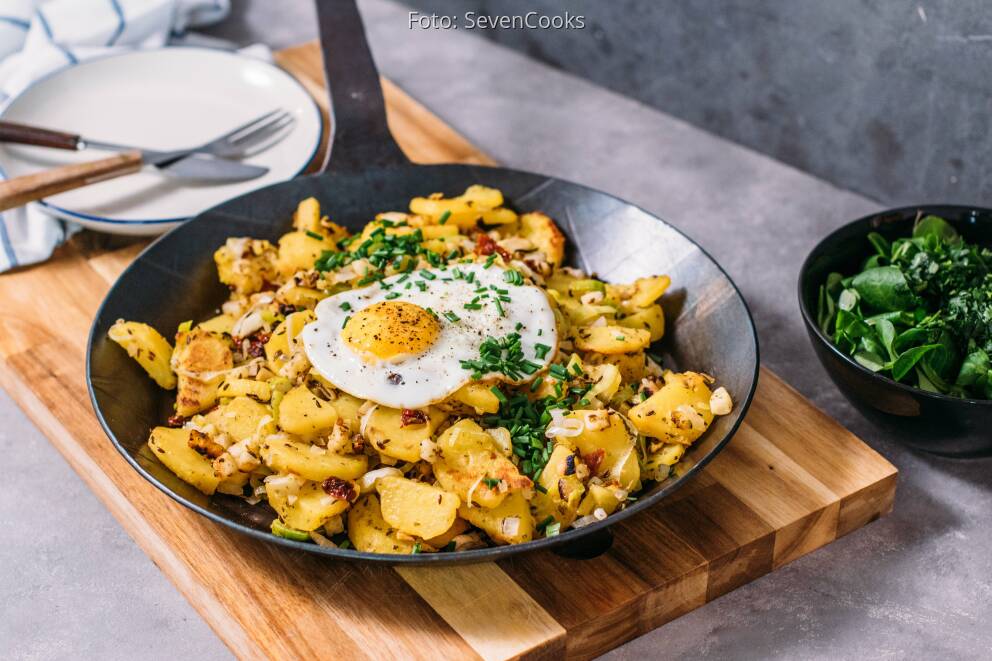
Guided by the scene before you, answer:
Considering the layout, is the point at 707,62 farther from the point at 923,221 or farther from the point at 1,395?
the point at 1,395

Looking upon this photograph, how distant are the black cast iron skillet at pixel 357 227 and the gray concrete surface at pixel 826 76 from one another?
900 mm

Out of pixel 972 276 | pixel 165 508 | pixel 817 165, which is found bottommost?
pixel 165 508

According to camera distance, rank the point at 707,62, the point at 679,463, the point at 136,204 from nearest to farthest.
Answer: the point at 679,463, the point at 136,204, the point at 707,62

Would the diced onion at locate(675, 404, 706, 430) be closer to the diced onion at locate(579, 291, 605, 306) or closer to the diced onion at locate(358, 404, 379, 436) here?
the diced onion at locate(579, 291, 605, 306)

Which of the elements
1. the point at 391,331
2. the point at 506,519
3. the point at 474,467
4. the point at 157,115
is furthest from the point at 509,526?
the point at 157,115

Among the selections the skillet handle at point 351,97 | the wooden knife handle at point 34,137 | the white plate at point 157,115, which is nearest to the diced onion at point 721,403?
the skillet handle at point 351,97

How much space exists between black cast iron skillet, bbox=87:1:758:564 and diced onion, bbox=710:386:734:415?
0.05 feet

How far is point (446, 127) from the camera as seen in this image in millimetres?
3086

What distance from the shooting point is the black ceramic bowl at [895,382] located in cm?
194

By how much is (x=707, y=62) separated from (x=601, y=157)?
41cm

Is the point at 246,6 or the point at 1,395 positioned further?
the point at 246,6

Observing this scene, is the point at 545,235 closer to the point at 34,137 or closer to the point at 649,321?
the point at 649,321

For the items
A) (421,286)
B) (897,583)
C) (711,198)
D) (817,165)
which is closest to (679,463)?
(897,583)

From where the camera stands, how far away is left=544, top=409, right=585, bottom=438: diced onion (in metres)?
1.83
